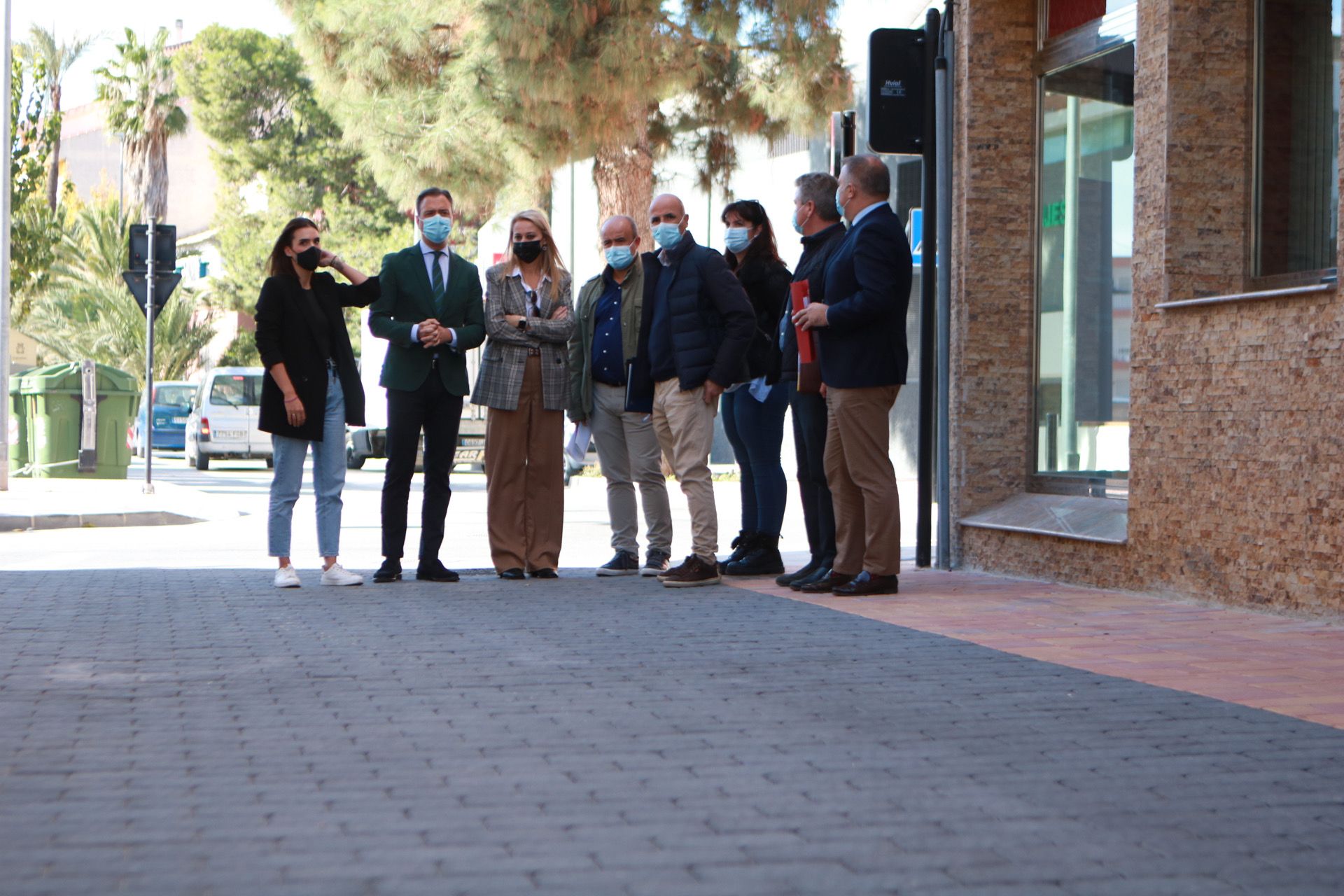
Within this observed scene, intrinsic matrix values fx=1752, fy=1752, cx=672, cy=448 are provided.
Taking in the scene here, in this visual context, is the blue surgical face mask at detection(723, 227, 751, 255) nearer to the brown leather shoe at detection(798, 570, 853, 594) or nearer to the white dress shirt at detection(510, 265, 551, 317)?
the white dress shirt at detection(510, 265, 551, 317)

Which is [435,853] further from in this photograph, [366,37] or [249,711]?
[366,37]

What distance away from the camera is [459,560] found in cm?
1185

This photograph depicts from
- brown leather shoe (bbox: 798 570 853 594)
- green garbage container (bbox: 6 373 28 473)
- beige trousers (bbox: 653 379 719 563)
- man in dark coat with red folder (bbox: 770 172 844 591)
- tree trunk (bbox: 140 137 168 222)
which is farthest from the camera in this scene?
tree trunk (bbox: 140 137 168 222)

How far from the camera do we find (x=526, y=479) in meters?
9.20

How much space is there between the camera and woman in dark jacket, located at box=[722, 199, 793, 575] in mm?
9195

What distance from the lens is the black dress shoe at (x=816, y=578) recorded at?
8406mm

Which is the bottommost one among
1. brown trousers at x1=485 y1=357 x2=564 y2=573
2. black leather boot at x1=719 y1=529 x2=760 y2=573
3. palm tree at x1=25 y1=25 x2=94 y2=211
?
black leather boot at x1=719 y1=529 x2=760 y2=573

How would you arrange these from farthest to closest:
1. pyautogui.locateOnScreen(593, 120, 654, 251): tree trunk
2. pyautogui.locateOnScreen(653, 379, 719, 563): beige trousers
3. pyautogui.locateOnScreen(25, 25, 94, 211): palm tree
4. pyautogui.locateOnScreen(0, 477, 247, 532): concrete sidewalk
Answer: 1. pyautogui.locateOnScreen(25, 25, 94, 211): palm tree
2. pyautogui.locateOnScreen(593, 120, 654, 251): tree trunk
3. pyautogui.locateOnScreen(0, 477, 247, 532): concrete sidewalk
4. pyautogui.locateOnScreen(653, 379, 719, 563): beige trousers

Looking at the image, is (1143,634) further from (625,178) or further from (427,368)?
(625,178)

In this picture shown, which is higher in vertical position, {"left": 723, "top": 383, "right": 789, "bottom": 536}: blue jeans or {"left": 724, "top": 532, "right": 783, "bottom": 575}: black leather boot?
{"left": 723, "top": 383, "right": 789, "bottom": 536}: blue jeans

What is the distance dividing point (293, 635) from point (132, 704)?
156 cm

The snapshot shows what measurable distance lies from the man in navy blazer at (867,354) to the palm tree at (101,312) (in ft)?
138

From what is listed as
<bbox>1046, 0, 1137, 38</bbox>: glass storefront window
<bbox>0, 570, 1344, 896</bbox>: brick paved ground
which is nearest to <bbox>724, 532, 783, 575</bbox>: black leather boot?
<bbox>0, 570, 1344, 896</bbox>: brick paved ground

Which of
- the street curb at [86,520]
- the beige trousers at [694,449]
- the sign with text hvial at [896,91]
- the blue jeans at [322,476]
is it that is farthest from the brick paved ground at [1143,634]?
the street curb at [86,520]
